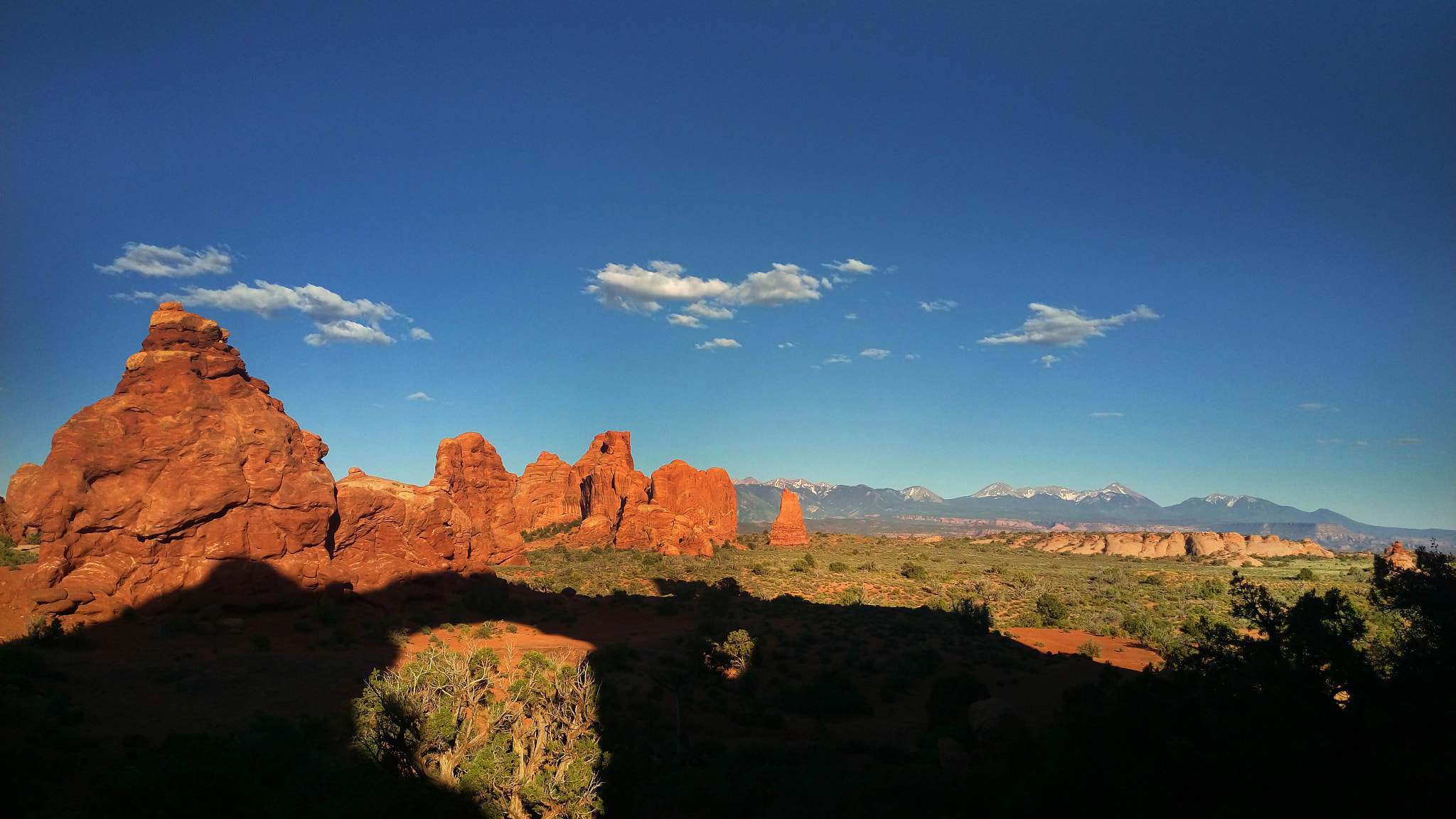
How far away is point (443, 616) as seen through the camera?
2766cm

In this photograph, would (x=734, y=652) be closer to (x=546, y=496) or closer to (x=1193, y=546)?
(x=546, y=496)

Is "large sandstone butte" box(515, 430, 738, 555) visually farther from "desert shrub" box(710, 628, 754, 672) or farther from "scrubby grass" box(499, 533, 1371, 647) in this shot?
"desert shrub" box(710, 628, 754, 672)

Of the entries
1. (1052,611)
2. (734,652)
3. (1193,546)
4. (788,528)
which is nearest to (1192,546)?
(1193,546)

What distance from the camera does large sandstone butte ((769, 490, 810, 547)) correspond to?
87375mm

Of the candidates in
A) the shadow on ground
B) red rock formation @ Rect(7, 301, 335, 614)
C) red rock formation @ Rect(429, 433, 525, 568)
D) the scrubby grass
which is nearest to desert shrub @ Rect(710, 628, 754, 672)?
the shadow on ground

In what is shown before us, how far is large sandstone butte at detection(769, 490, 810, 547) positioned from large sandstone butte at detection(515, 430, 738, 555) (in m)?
7.28

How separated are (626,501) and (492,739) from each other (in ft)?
251

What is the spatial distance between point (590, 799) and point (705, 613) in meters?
22.9

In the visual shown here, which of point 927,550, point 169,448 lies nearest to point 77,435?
point 169,448

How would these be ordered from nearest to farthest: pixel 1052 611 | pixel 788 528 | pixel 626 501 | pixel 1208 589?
pixel 1052 611 → pixel 1208 589 → pixel 626 501 → pixel 788 528

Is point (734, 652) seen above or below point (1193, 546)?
below

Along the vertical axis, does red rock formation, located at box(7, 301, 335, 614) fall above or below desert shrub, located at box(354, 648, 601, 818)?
above

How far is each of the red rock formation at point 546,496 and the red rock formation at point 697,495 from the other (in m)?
17.0

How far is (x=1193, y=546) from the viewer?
81.4 m
